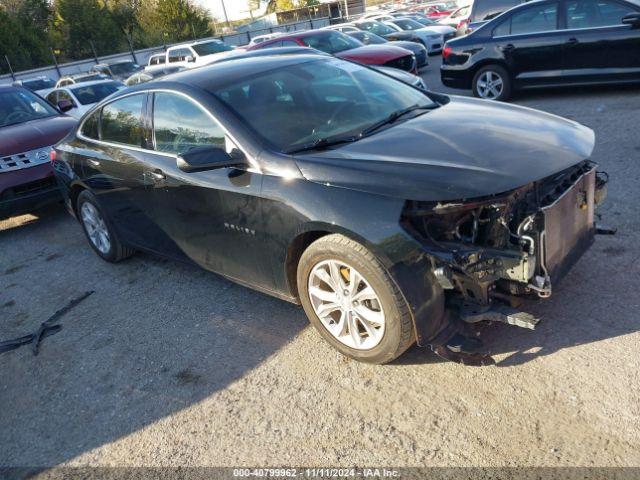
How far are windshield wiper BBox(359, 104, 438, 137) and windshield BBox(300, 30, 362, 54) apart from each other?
901 cm

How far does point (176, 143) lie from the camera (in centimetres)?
401

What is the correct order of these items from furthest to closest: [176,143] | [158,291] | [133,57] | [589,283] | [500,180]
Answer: [133,57], [158,291], [176,143], [589,283], [500,180]

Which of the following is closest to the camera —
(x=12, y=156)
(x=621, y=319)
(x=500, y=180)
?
(x=500, y=180)

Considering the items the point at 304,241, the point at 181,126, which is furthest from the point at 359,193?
the point at 181,126

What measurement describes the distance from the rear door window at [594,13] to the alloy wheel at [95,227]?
713cm

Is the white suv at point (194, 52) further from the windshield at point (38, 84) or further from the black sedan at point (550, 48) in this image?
the black sedan at point (550, 48)

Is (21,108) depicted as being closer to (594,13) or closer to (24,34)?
(594,13)

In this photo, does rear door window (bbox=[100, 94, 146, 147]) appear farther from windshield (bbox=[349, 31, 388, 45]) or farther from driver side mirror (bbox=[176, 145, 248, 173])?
windshield (bbox=[349, 31, 388, 45])

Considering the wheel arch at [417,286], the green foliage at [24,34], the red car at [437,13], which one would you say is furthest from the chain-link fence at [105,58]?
the wheel arch at [417,286]

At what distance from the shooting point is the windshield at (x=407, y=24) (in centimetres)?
2136

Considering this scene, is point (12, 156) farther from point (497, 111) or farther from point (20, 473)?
point (497, 111)

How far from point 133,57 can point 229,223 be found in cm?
3714

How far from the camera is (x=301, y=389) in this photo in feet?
10.5

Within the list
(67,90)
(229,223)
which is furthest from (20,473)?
(67,90)
